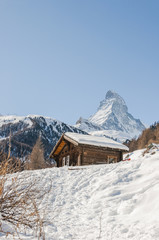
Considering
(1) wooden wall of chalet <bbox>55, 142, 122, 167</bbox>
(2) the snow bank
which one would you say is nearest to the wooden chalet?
(1) wooden wall of chalet <bbox>55, 142, 122, 167</bbox>

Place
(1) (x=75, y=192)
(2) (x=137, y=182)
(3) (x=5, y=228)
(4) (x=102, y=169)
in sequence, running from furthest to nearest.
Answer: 1. (4) (x=102, y=169)
2. (1) (x=75, y=192)
3. (2) (x=137, y=182)
4. (3) (x=5, y=228)

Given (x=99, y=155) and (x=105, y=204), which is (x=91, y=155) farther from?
(x=105, y=204)

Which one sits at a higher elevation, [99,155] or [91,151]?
[91,151]

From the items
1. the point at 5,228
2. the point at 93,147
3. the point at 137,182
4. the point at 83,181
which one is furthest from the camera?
the point at 93,147

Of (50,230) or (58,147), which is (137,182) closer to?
(50,230)

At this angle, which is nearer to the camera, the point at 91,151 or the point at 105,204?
the point at 105,204

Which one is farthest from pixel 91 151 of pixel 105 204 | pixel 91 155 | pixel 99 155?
pixel 105 204

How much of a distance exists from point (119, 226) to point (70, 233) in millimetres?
1105

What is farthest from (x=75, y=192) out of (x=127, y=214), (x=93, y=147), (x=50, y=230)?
(x=93, y=147)

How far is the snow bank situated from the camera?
5113mm

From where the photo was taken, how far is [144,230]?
489 cm

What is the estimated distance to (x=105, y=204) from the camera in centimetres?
727

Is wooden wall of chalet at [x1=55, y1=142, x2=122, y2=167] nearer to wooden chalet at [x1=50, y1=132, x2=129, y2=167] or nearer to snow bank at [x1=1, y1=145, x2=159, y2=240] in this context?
wooden chalet at [x1=50, y1=132, x2=129, y2=167]

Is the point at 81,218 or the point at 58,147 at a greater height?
the point at 58,147
